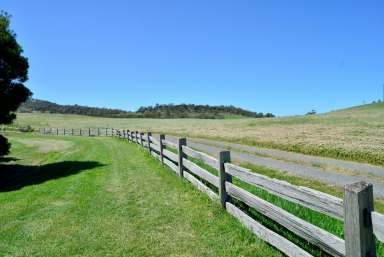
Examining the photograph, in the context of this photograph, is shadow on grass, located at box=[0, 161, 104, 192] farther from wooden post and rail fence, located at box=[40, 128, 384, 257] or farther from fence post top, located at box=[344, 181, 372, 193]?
fence post top, located at box=[344, 181, 372, 193]

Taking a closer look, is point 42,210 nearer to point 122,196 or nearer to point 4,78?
point 122,196

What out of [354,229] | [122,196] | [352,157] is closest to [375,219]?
[354,229]

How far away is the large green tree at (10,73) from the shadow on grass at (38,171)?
6.21 ft

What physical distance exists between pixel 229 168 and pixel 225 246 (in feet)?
6.15

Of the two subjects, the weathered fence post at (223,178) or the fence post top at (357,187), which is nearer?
the fence post top at (357,187)

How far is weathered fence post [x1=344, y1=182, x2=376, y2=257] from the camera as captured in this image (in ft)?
12.1

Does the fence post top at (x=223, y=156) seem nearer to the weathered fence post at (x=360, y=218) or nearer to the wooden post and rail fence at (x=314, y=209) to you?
the wooden post and rail fence at (x=314, y=209)

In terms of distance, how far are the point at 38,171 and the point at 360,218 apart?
20.0 meters

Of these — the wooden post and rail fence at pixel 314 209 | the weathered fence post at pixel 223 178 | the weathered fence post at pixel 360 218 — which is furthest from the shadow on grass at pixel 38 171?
the weathered fence post at pixel 360 218

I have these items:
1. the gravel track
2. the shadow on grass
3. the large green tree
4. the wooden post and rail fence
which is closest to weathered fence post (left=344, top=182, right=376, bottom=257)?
the wooden post and rail fence

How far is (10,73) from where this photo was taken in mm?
20047

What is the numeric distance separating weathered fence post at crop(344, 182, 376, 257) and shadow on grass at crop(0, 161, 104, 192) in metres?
15.3

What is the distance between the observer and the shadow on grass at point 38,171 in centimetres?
1806

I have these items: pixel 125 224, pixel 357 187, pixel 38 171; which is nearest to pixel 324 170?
pixel 125 224
